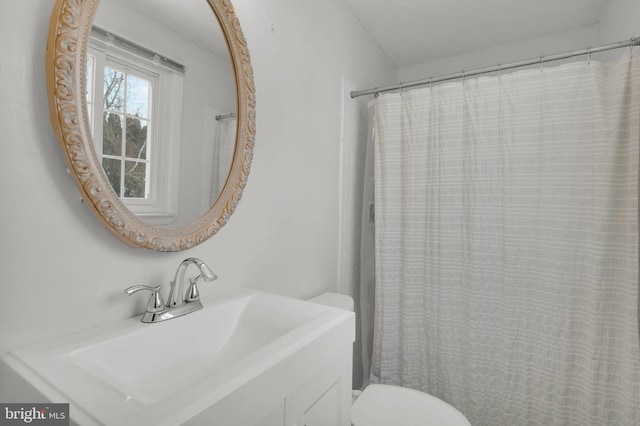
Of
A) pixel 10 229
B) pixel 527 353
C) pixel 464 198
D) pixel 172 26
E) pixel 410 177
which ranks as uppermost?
pixel 172 26

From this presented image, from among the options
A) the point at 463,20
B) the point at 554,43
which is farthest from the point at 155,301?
the point at 554,43

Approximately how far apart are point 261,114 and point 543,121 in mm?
1309

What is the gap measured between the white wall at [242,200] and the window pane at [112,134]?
10 centimetres

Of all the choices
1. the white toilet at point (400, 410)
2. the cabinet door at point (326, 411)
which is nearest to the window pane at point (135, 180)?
the cabinet door at point (326, 411)

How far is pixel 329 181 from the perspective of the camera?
1815 millimetres

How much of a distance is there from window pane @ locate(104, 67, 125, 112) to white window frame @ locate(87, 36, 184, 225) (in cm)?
1

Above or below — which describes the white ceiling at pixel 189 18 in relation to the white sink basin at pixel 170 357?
above

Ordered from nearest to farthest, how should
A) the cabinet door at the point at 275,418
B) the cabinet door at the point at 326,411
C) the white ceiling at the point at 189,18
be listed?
the cabinet door at the point at 275,418 < the cabinet door at the point at 326,411 < the white ceiling at the point at 189,18

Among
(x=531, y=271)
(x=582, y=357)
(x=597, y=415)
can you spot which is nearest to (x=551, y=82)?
(x=531, y=271)

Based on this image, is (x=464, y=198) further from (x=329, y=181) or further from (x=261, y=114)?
(x=261, y=114)

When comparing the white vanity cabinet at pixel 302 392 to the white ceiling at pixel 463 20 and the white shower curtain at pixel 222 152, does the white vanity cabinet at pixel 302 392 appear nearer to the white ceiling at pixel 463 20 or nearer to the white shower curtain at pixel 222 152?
the white shower curtain at pixel 222 152

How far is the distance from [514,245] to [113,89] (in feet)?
5.70

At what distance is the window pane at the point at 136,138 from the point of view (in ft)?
2.84

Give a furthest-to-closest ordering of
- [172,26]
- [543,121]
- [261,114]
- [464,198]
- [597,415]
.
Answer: [464,198] < [543,121] < [597,415] < [261,114] < [172,26]
